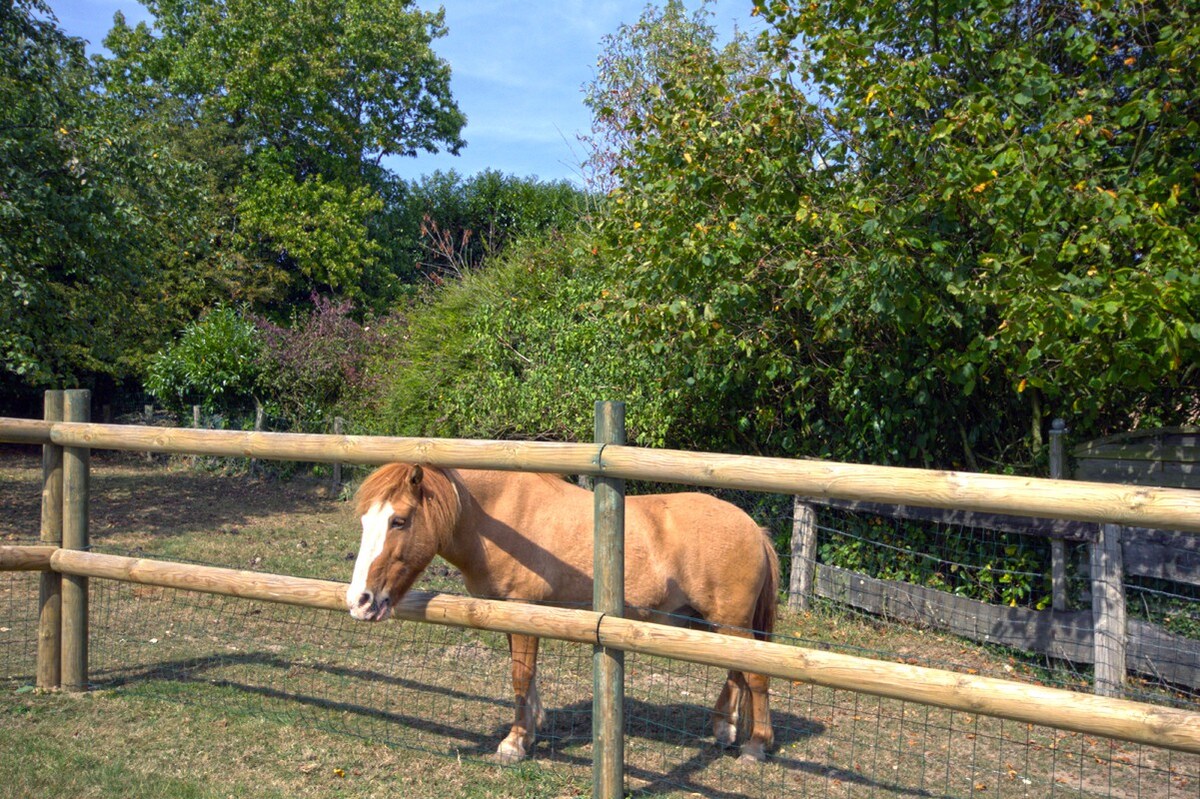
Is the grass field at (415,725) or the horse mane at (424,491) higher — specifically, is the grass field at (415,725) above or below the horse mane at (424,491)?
below

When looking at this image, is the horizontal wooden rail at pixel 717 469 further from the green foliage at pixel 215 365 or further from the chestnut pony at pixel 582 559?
the green foliage at pixel 215 365

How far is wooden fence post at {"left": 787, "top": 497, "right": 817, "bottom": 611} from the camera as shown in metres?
8.10

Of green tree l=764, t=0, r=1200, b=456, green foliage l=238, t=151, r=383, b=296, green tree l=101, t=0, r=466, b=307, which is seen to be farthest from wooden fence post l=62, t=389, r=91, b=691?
green foliage l=238, t=151, r=383, b=296

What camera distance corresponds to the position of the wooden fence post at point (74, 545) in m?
5.41

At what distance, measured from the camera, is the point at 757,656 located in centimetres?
354

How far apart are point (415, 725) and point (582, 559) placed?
4.59 ft

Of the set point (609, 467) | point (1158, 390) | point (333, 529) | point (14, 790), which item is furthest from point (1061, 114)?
point (333, 529)

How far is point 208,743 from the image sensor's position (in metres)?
4.71

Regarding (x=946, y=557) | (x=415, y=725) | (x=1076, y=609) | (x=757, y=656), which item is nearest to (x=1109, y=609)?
(x=1076, y=609)

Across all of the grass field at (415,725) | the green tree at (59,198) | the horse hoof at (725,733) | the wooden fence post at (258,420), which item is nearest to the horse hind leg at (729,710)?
the horse hoof at (725,733)

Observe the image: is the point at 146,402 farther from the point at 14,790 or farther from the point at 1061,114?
the point at 1061,114

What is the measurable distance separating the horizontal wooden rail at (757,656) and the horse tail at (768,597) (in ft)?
4.78

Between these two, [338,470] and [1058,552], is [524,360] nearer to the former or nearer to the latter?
[1058,552]

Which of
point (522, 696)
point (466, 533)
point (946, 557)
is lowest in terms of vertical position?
point (522, 696)
